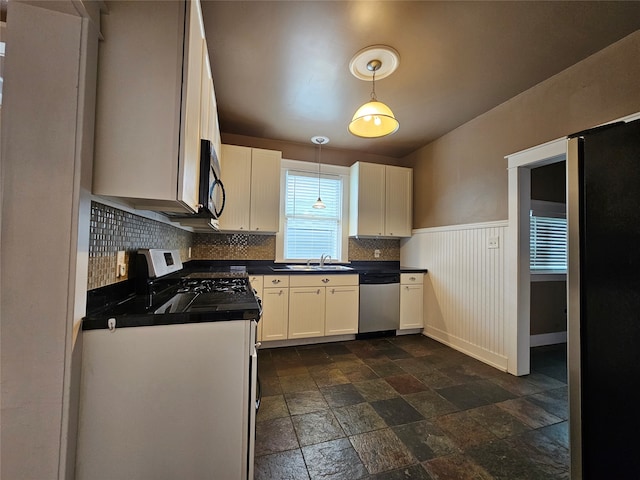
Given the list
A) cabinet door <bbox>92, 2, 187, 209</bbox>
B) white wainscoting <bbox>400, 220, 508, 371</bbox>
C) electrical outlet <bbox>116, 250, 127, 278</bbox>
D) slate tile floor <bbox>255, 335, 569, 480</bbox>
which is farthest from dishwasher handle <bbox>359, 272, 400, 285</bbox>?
cabinet door <bbox>92, 2, 187, 209</bbox>

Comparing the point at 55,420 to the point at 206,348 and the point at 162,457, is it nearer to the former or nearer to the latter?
the point at 162,457

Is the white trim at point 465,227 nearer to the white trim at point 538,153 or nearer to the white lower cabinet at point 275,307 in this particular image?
the white trim at point 538,153

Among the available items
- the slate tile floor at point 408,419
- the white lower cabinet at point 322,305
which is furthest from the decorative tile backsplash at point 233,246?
the slate tile floor at point 408,419

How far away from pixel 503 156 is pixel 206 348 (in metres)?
3.04

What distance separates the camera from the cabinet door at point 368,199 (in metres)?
3.72

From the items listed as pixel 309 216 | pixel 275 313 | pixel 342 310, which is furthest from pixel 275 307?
pixel 309 216

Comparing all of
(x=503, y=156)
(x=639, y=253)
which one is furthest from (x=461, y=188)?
(x=639, y=253)

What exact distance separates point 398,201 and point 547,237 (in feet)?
6.19

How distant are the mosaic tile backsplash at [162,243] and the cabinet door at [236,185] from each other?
0.36m

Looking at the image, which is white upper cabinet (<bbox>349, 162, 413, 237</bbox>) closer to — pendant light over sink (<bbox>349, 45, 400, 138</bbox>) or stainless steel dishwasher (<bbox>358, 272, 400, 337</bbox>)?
stainless steel dishwasher (<bbox>358, 272, 400, 337</bbox>)

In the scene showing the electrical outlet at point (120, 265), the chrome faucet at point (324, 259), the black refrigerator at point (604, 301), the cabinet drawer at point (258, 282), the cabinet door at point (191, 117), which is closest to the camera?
the black refrigerator at point (604, 301)

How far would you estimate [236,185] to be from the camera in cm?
321

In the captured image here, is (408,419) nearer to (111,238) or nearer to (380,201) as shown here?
(111,238)

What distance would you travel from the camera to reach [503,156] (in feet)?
8.62
